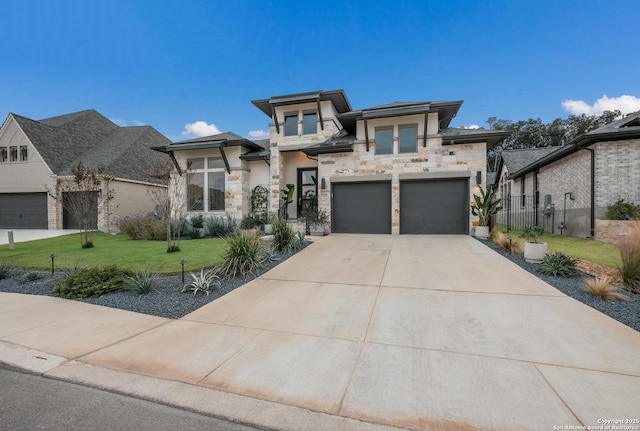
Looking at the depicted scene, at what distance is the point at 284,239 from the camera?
9039 millimetres

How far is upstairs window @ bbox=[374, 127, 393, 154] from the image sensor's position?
43.5 feet

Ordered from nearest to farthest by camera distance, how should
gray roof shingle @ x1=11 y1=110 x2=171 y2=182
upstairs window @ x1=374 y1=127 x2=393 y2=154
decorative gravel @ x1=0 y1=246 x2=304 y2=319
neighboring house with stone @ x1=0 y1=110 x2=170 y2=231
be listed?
decorative gravel @ x1=0 y1=246 x2=304 y2=319, upstairs window @ x1=374 y1=127 x2=393 y2=154, neighboring house with stone @ x1=0 y1=110 x2=170 y2=231, gray roof shingle @ x1=11 y1=110 x2=171 y2=182

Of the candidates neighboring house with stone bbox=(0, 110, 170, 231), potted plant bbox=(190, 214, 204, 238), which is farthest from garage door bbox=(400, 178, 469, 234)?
neighboring house with stone bbox=(0, 110, 170, 231)

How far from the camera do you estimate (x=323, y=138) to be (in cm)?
1511

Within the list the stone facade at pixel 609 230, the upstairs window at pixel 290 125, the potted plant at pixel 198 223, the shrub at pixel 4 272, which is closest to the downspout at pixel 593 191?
the stone facade at pixel 609 230

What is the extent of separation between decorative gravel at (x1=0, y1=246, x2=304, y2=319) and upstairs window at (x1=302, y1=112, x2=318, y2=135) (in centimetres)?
1044

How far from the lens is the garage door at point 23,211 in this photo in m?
18.5

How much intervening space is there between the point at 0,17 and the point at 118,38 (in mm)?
4254

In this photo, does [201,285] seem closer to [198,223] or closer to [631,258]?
[631,258]

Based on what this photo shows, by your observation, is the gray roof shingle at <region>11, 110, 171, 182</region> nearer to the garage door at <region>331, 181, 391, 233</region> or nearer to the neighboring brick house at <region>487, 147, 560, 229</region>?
the garage door at <region>331, 181, 391, 233</region>

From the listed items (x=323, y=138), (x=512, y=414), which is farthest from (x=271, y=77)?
(x=512, y=414)

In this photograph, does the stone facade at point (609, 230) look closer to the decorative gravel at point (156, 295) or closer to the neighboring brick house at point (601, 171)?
the neighboring brick house at point (601, 171)

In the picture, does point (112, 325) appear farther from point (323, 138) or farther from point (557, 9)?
point (557, 9)

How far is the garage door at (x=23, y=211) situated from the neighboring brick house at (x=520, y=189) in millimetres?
28557
